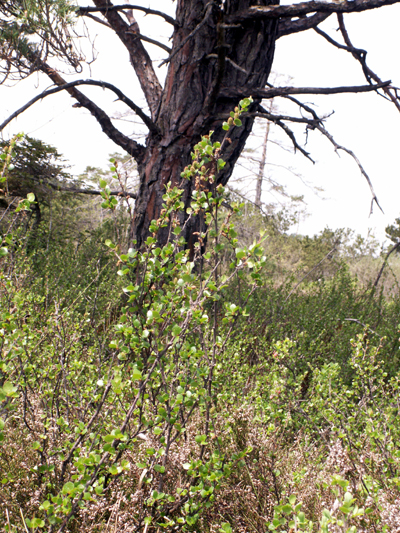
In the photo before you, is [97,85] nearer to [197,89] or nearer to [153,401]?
[197,89]

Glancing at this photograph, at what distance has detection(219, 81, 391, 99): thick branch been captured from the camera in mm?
3508

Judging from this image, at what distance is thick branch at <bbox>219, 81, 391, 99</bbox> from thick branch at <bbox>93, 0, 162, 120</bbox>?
3.28 feet

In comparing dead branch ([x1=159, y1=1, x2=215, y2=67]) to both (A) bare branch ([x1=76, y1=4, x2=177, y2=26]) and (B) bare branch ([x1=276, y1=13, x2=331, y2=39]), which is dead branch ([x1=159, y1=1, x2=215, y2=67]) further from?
(B) bare branch ([x1=276, y1=13, x2=331, y2=39])

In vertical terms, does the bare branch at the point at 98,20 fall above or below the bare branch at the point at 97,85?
above

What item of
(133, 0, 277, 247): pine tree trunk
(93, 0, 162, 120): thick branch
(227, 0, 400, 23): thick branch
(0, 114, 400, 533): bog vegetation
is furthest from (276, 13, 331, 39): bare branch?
(0, 114, 400, 533): bog vegetation

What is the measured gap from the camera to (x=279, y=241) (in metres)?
16.6

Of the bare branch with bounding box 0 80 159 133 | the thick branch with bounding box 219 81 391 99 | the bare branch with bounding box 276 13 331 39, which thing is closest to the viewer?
the thick branch with bounding box 219 81 391 99

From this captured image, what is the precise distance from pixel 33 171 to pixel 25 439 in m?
6.17

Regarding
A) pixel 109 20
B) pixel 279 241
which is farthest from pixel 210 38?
pixel 279 241

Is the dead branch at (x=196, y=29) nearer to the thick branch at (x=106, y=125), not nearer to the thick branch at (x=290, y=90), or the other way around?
the thick branch at (x=290, y=90)

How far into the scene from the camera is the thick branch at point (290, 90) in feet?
11.5

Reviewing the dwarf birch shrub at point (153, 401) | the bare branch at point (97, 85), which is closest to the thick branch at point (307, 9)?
the bare branch at point (97, 85)

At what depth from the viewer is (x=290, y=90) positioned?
3643 millimetres

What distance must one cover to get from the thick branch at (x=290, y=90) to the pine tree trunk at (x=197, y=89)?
5 cm
